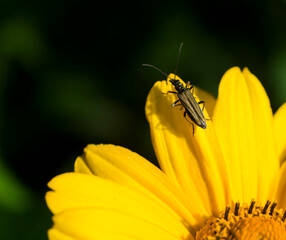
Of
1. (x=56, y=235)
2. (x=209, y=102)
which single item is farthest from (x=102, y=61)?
(x=56, y=235)

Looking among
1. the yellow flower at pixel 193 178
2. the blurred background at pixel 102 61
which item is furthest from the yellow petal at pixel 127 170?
the blurred background at pixel 102 61

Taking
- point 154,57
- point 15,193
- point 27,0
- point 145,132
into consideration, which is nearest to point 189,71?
point 154,57

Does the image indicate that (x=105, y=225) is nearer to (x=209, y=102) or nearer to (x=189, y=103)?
(x=189, y=103)

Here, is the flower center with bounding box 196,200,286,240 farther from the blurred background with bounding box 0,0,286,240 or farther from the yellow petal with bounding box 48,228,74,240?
the blurred background with bounding box 0,0,286,240

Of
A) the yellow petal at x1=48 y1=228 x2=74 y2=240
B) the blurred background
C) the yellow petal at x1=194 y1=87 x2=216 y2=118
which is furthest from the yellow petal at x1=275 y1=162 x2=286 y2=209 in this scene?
the yellow petal at x1=48 y1=228 x2=74 y2=240

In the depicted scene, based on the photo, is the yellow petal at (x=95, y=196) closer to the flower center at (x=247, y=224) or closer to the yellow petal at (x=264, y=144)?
the flower center at (x=247, y=224)

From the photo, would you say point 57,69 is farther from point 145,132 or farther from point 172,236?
point 172,236

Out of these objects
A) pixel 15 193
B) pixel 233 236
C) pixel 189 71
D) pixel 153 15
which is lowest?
pixel 233 236
